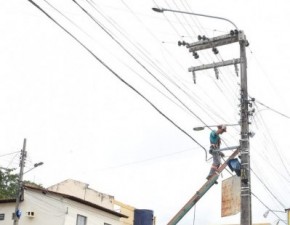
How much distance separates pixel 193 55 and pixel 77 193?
30031 mm

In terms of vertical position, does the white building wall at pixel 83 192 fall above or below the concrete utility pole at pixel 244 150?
above

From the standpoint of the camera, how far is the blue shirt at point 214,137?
1930 centimetres

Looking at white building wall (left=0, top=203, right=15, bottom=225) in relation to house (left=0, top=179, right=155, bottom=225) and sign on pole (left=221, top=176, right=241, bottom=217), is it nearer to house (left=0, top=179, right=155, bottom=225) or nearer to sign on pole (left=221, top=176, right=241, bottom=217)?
house (left=0, top=179, right=155, bottom=225)

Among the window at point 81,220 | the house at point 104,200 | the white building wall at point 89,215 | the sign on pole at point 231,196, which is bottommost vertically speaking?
the sign on pole at point 231,196

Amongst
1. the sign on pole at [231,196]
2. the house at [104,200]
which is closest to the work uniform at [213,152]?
the sign on pole at [231,196]

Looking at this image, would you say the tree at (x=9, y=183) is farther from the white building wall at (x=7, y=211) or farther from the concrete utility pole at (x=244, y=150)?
the concrete utility pole at (x=244, y=150)

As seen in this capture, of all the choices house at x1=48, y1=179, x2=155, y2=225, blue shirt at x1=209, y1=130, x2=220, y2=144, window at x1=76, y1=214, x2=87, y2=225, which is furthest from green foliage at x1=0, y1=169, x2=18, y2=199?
blue shirt at x1=209, y1=130, x2=220, y2=144

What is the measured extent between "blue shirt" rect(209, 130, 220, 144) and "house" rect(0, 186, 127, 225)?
18761 millimetres

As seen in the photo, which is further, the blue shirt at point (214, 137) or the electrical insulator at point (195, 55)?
the blue shirt at point (214, 137)

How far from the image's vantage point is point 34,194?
37625 mm

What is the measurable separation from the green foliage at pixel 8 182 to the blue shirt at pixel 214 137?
126 ft

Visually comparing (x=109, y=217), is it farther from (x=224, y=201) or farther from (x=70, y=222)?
(x=224, y=201)

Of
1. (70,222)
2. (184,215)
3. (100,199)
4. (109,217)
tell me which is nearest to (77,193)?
(100,199)

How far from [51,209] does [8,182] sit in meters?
20.4
